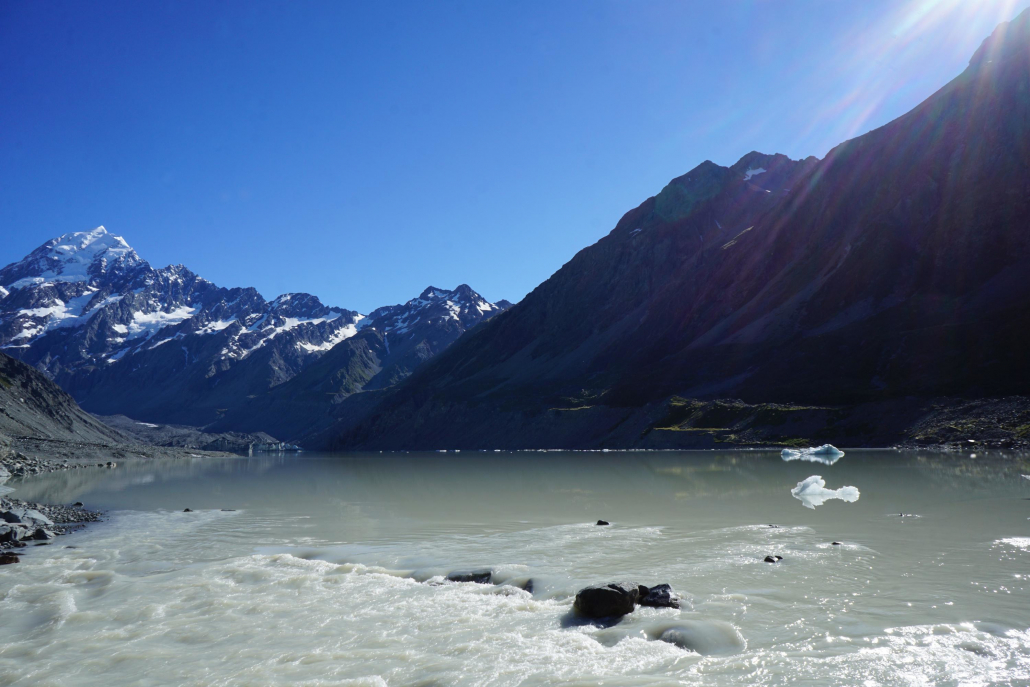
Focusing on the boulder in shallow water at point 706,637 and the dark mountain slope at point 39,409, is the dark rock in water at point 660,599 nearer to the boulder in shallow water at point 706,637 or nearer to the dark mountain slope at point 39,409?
the boulder in shallow water at point 706,637

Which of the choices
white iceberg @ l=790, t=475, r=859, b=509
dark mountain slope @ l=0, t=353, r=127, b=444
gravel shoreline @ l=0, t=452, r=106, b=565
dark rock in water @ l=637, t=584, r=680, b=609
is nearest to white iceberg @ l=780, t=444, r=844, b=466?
white iceberg @ l=790, t=475, r=859, b=509

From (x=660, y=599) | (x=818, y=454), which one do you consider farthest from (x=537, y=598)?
(x=818, y=454)

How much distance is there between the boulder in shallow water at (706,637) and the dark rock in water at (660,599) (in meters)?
1.33

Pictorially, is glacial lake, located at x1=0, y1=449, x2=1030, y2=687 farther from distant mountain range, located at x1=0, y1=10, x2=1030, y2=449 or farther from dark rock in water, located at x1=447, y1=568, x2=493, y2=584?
distant mountain range, located at x1=0, y1=10, x2=1030, y2=449

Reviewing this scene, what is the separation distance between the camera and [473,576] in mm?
21594

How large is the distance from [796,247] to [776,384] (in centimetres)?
6707

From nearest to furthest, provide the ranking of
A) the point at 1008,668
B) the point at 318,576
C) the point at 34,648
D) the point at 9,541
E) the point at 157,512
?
the point at 1008,668 → the point at 34,648 → the point at 318,576 → the point at 9,541 → the point at 157,512

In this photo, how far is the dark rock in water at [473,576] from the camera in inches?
840

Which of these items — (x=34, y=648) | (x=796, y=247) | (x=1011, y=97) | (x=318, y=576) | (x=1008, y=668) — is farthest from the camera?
(x=796, y=247)

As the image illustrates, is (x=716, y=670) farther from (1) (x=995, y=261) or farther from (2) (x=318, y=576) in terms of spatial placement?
(1) (x=995, y=261)

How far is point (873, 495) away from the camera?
40.2m

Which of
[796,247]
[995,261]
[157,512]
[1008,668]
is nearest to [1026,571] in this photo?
[1008,668]

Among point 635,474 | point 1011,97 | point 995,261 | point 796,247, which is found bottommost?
point 635,474

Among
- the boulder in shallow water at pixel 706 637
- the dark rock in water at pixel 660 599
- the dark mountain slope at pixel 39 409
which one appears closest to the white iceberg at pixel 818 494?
the dark rock in water at pixel 660 599
